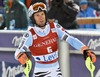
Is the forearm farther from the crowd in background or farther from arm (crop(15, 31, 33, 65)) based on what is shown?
the crowd in background

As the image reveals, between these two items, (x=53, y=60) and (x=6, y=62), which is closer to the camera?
(x=53, y=60)

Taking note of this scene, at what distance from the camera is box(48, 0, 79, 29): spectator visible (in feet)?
19.3

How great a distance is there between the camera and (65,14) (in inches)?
233

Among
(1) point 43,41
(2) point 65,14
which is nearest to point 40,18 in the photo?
(1) point 43,41

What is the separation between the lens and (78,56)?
16.2 feet

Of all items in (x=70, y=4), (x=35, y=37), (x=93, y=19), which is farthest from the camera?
(x=93, y=19)

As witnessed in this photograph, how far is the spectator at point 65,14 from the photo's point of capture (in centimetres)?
589

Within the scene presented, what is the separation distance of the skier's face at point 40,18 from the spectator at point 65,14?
1.64 metres

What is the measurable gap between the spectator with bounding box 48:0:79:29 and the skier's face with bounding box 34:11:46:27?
1636 millimetres

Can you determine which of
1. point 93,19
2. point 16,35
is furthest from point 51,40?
point 93,19

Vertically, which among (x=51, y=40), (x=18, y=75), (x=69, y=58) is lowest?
(x=18, y=75)

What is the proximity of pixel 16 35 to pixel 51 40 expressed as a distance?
120 cm

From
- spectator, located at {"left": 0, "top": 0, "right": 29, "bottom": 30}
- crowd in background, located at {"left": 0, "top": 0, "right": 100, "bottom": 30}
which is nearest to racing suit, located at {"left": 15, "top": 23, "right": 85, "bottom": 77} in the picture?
crowd in background, located at {"left": 0, "top": 0, "right": 100, "bottom": 30}

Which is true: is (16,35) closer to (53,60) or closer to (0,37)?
(0,37)
